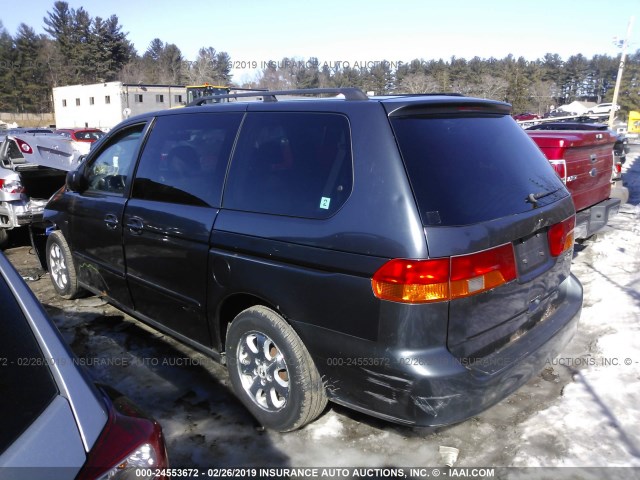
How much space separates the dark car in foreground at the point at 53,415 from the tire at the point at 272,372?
1.08 metres

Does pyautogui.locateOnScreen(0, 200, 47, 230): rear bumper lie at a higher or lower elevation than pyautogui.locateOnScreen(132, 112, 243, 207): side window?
lower

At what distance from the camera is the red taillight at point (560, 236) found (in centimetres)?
294

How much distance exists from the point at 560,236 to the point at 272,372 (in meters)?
1.94

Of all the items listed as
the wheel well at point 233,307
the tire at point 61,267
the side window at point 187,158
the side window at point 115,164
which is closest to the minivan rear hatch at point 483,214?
the wheel well at point 233,307

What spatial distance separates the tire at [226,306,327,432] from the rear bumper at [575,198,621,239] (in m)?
3.84

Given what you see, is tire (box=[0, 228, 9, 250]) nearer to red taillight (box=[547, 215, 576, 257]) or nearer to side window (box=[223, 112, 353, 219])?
side window (box=[223, 112, 353, 219])

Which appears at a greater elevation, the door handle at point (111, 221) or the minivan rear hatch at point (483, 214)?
the minivan rear hatch at point (483, 214)

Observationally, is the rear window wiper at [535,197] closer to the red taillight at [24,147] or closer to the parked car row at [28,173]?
the parked car row at [28,173]

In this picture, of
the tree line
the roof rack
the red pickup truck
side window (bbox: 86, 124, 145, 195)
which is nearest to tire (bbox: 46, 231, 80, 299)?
side window (bbox: 86, 124, 145, 195)

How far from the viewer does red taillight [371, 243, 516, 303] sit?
2193 millimetres

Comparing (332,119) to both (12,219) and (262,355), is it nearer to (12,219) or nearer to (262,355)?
(262,355)

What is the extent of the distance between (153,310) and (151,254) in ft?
1.54

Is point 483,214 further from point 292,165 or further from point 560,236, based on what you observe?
point 292,165

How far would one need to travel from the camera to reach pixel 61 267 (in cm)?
514
